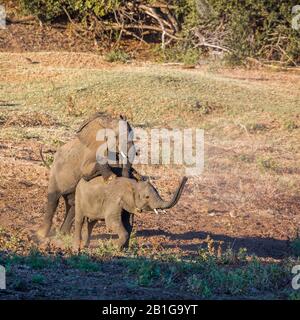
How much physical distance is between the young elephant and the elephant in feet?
0.44

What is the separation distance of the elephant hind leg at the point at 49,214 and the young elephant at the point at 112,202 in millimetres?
683

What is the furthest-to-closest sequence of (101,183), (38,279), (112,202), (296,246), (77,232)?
(296,246) < (77,232) < (101,183) < (112,202) < (38,279)

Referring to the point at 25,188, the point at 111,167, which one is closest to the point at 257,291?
the point at 111,167

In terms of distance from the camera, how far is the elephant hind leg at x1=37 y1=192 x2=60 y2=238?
36.6 feet

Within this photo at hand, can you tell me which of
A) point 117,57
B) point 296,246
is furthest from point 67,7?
point 296,246

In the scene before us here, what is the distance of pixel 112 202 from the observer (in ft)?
33.2

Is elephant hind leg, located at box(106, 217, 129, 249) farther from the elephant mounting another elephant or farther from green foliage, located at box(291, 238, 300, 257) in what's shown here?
green foliage, located at box(291, 238, 300, 257)

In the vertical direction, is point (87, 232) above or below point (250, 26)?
below

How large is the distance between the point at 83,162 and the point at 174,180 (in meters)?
3.19

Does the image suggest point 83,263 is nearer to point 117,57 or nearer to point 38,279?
point 38,279

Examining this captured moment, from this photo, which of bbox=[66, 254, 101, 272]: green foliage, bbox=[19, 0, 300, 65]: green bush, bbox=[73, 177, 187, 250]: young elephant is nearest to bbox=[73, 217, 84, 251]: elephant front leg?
bbox=[73, 177, 187, 250]: young elephant
